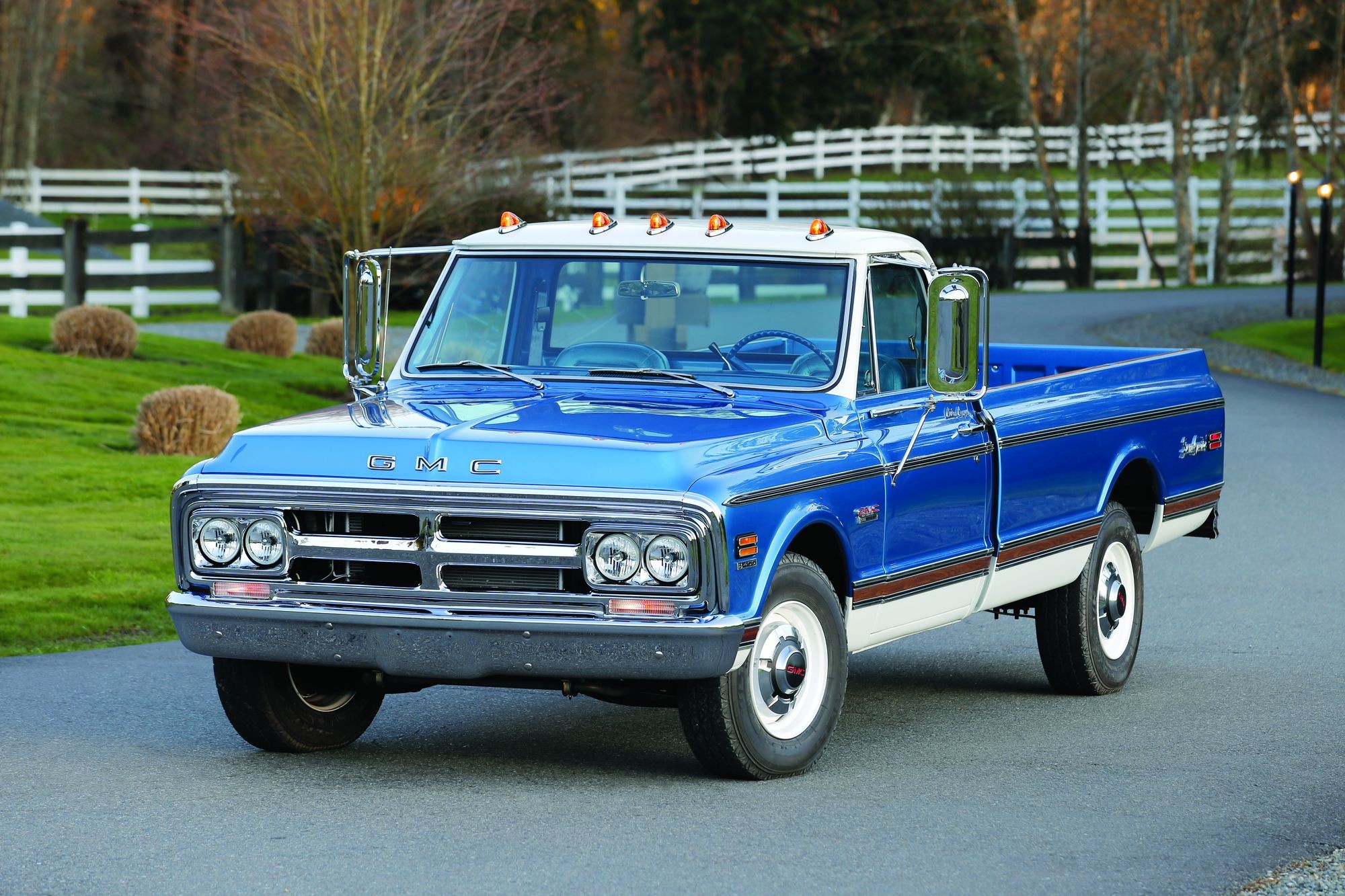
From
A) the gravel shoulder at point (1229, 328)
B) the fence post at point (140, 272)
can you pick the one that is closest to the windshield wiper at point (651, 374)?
the gravel shoulder at point (1229, 328)

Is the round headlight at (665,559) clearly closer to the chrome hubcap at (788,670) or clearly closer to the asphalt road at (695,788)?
the chrome hubcap at (788,670)

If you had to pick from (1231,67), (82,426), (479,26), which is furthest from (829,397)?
(1231,67)

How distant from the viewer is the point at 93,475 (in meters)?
15.6

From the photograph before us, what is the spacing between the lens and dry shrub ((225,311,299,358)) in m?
25.3

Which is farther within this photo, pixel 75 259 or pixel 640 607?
pixel 75 259

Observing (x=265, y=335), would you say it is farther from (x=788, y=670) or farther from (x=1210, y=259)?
(x=1210, y=259)

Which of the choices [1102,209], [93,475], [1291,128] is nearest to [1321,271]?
[93,475]

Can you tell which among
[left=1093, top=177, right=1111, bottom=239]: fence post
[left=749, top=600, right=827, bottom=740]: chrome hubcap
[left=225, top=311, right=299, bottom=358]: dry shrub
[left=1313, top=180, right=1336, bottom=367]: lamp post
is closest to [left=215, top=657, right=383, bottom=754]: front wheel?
[left=749, top=600, right=827, bottom=740]: chrome hubcap

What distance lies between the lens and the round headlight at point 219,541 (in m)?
6.83

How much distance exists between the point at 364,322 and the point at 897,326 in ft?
6.80

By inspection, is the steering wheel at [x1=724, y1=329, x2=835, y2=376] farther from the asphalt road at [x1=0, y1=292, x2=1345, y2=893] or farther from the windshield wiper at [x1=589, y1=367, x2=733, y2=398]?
the asphalt road at [x1=0, y1=292, x2=1345, y2=893]

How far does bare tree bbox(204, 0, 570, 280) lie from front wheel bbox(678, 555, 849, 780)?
14970 millimetres

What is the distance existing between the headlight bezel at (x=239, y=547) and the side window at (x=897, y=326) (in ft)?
7.33

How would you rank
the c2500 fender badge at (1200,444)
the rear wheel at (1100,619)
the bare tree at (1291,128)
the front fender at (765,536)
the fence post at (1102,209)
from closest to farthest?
the front fender at (765,536) < the rear wheel at (1100,619) < the c2500 fender badge at (1200,444) < the bare tree at (1291,128) < the fence post at (1102,209)
